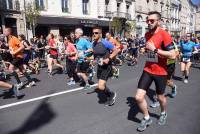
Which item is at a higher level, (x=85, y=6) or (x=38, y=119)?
(x=85, y=6)

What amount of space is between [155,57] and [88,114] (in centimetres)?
204

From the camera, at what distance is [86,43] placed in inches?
320

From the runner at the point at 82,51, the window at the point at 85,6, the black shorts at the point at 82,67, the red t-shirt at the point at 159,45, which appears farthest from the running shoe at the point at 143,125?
the window at the point at 85,6

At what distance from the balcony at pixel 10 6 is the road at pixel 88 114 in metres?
15.5

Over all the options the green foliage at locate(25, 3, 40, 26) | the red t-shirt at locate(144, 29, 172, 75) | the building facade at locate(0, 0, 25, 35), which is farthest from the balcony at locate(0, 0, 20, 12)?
the red t-shirt at locate(144, 29, 172, 75)

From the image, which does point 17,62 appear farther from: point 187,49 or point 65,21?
point 65,21

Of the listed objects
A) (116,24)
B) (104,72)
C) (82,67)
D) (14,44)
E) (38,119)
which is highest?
(116,24)

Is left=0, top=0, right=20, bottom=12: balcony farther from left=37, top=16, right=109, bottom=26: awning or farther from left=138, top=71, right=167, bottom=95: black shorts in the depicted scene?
left=138, top=71, right=167, bottom=95: black shorts

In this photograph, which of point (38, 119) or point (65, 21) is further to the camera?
point (65, 21)

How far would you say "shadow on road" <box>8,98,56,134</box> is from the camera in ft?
16.9

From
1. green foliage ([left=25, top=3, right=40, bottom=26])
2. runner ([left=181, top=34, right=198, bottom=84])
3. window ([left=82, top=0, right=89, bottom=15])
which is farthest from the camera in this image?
window ([left=82, top=0, right=89, bottom=15])

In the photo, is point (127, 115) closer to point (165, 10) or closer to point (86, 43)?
point (86, 43)

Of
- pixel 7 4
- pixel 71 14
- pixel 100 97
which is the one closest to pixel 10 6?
pixel 7 4

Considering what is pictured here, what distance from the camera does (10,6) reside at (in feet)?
75.5
